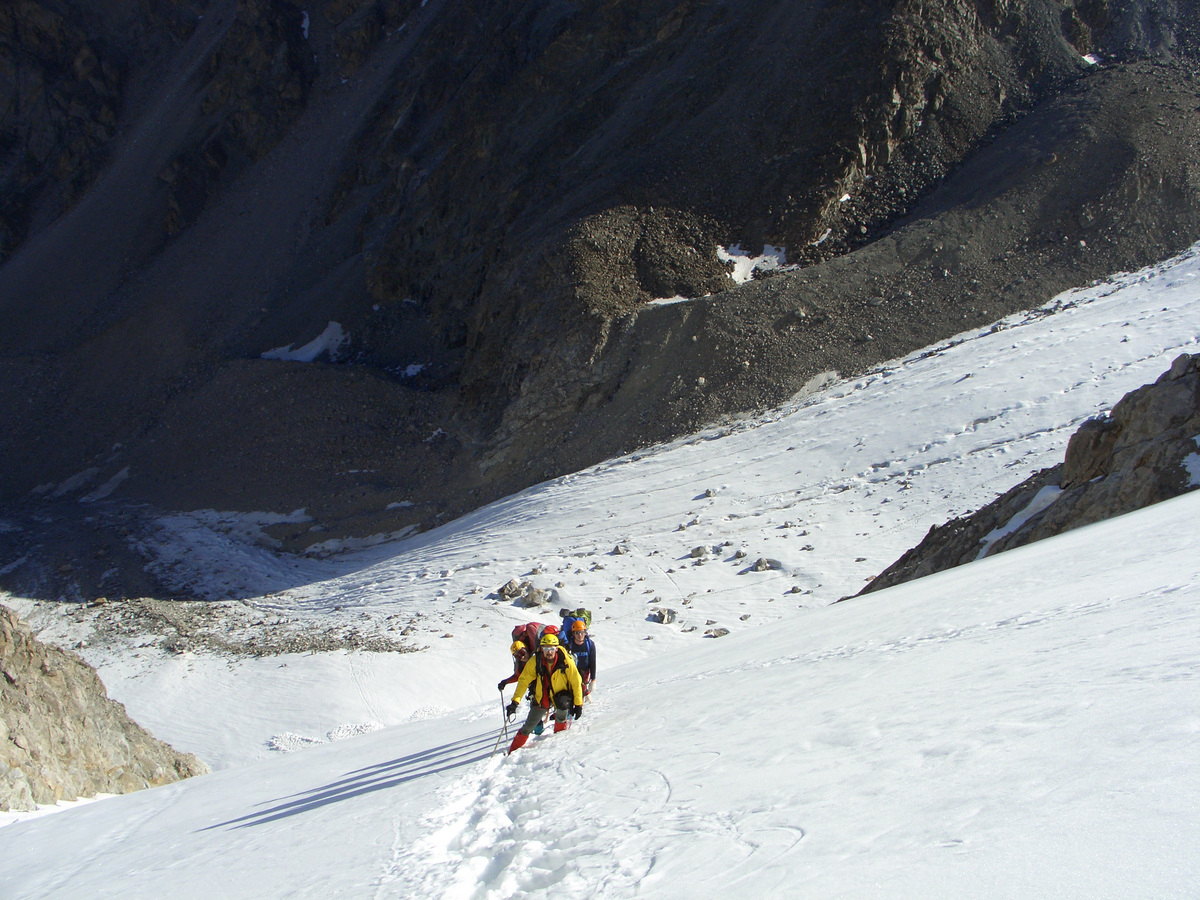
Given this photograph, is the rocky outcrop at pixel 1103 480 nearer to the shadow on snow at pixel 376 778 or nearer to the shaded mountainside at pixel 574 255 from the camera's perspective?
the shadow on snow at pixel 376 778

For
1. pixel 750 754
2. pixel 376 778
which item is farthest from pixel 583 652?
pixel 750 754

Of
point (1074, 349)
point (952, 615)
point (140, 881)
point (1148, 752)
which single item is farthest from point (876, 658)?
point (1074, 349)

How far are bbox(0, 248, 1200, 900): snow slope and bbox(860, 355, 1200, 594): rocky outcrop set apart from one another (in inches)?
65.0

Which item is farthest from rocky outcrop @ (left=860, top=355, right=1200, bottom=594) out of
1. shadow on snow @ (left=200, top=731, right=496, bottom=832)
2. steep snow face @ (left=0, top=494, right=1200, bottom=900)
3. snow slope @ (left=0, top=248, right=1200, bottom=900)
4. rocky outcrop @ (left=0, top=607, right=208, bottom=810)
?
rocky outcrop @ (left=0, top=607, right=208, bottom=810)

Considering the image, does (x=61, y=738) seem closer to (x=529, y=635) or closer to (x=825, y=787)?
(x=529, y=635)

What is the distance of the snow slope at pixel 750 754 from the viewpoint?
2.46m

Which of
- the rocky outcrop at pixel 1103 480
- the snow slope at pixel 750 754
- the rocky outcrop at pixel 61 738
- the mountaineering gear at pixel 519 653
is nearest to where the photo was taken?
the snow slope at pixel 750 754

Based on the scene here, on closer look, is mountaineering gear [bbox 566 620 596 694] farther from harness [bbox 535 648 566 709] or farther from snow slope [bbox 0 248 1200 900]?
harness [bbox 535 648 566 709]

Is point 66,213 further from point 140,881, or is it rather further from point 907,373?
point 140,881

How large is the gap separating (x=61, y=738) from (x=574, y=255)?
68.9ft

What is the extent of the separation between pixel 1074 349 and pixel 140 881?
67.9ft

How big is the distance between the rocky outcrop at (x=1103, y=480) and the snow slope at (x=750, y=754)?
1.65 metres

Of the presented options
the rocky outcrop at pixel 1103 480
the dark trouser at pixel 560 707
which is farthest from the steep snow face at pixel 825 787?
the rocky outcrop at pixel 1103 480

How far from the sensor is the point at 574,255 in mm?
27406
